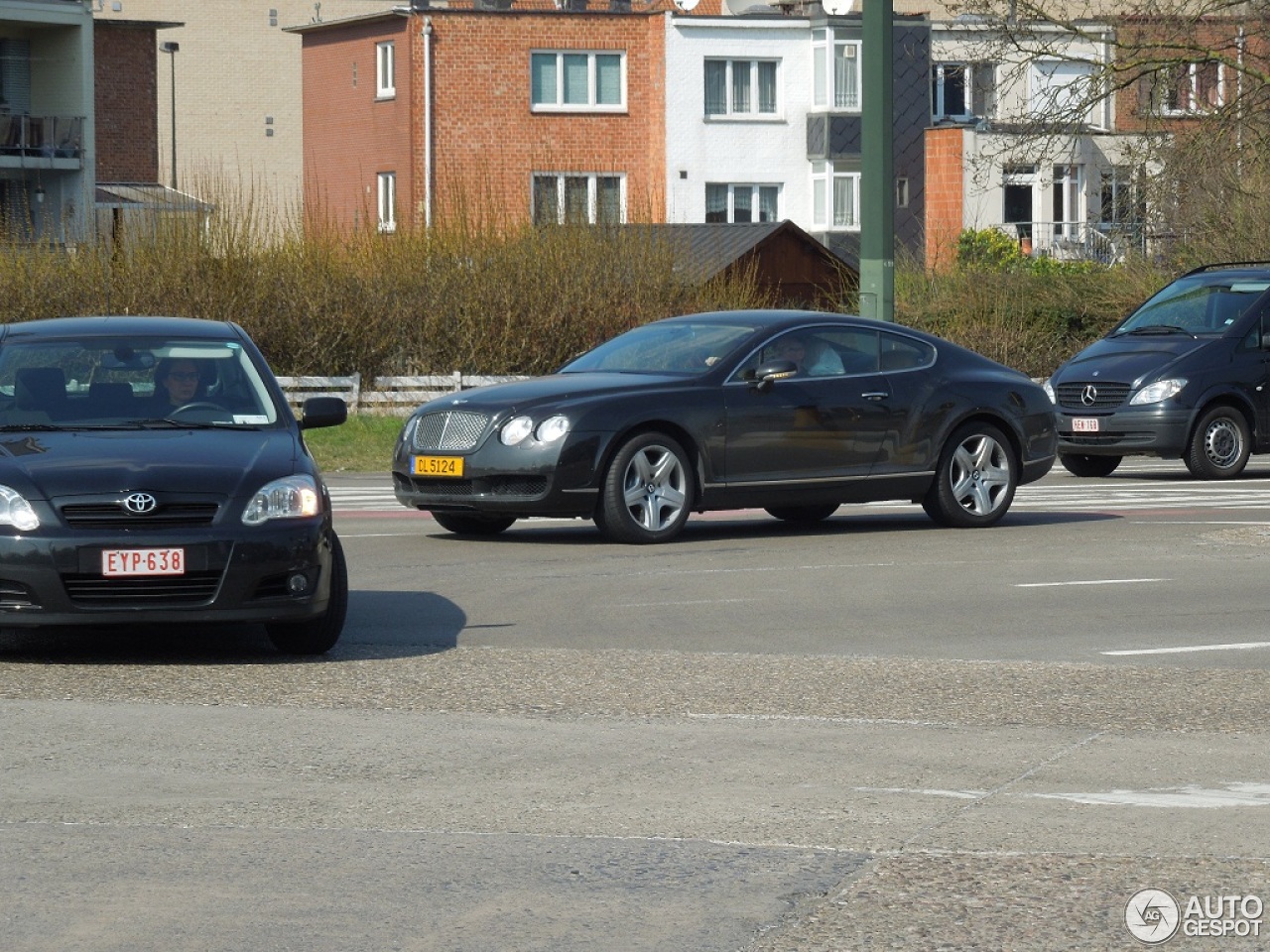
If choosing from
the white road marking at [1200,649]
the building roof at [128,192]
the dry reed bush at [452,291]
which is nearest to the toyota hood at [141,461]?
the white road marking at [1200,649]

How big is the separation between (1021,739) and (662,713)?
1.42 metres

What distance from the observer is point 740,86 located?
219 ft

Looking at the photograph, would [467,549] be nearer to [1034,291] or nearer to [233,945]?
[233,945]

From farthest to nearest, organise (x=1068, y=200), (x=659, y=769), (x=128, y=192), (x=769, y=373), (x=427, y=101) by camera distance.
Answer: (x=1068, y=200) < (x=427, y=101) < (x=128, y=192) < (x=769, y=373) < (x=659, y=769)

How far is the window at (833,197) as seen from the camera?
66.8m

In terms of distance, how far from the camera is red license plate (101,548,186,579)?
9.45m

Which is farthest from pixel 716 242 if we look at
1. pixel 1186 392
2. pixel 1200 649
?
pixel 1200 649

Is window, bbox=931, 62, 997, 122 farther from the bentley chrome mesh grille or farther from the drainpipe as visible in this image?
the bentley chrome mesh grille

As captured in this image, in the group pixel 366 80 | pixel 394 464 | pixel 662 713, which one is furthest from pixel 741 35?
pixel 662 713

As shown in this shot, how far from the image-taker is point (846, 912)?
5.63 meters

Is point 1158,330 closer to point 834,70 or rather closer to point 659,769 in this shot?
point 659,769

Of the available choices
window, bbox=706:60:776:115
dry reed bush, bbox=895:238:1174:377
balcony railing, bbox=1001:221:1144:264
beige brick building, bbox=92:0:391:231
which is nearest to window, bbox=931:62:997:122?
balcony railing, bbox=1001:221:1144:264

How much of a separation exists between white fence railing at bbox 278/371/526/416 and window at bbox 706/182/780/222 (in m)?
37.4

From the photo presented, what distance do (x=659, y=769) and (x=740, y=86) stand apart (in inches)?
2385
